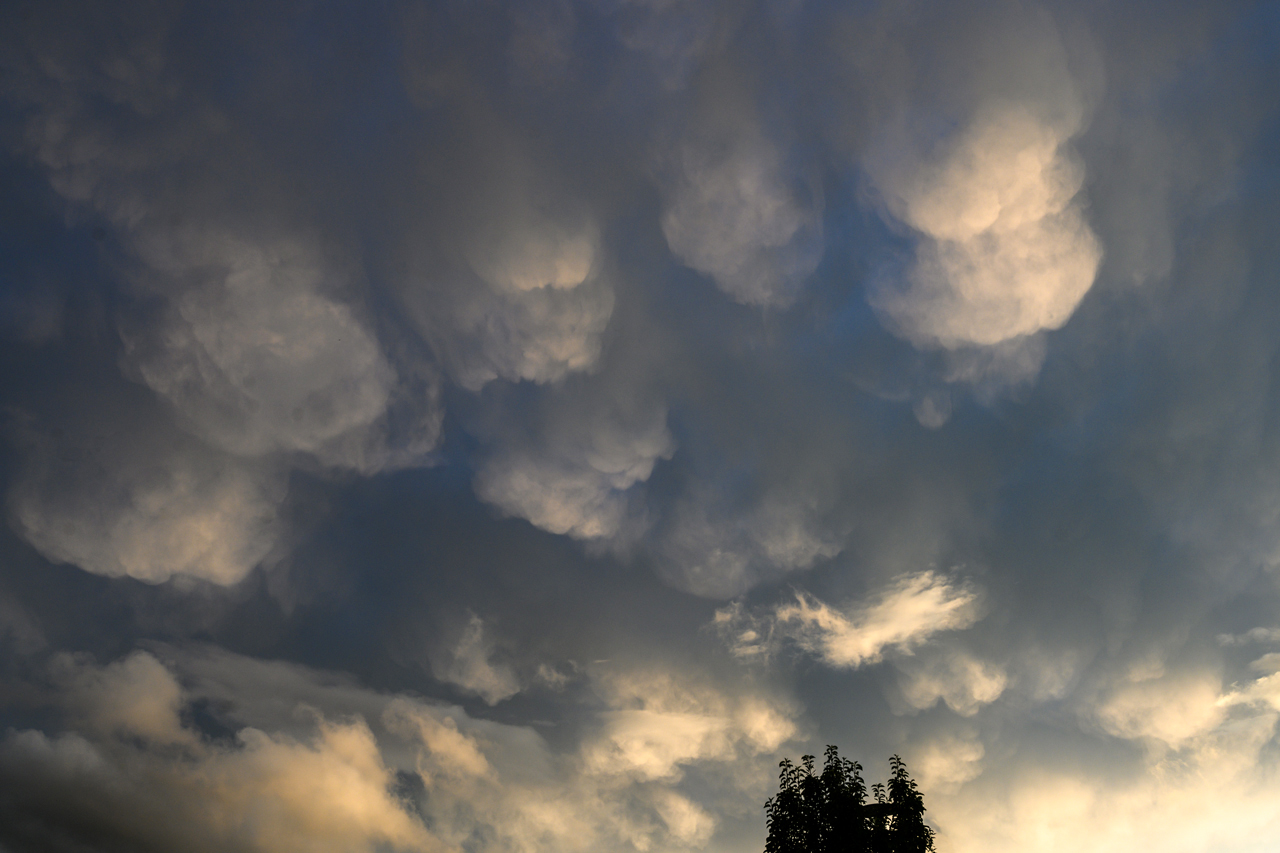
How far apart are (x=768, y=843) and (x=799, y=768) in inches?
138

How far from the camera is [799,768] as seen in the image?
30297 mm

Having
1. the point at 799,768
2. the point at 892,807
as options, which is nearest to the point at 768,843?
the point at 799,768

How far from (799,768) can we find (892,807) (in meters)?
4.23

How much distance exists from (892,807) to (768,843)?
5.86 m

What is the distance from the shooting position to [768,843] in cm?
2889

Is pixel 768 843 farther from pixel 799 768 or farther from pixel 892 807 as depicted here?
pixel 892 807

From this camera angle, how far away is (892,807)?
28.7 meters

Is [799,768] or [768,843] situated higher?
[799,768]
